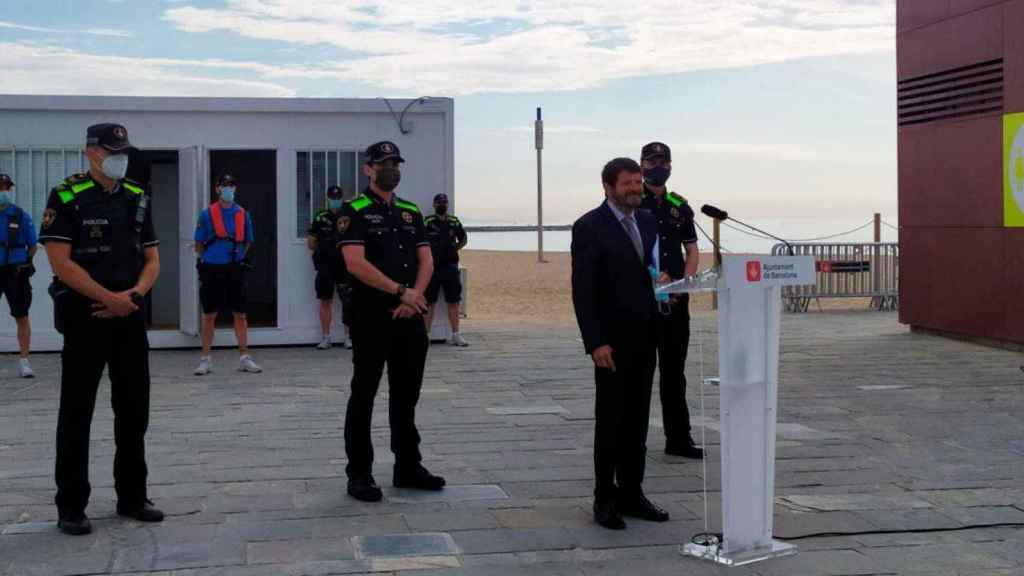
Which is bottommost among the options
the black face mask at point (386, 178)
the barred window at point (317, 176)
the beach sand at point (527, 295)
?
the beach sand at point (527, 295)

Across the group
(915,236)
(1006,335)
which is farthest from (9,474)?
(915,236)

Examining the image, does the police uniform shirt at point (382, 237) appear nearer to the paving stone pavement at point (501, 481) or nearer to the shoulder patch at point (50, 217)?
the paving stone pavement at point (501, 481)

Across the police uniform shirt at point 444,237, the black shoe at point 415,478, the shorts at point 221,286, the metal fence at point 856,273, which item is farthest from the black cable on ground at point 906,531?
the metal fence at point 856,273

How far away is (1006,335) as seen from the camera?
14.1m

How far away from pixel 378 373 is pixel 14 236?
663 cm

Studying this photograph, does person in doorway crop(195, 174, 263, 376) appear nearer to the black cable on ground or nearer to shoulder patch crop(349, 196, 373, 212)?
shoulder patch crop(349, 196, 373, 212)

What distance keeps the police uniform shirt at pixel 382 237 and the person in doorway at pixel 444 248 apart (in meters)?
7.45

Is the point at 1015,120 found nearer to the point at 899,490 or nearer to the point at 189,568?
the point at 899,490

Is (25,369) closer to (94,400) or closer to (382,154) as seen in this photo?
(94,400)

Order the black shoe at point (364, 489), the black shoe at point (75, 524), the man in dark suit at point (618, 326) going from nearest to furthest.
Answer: the black shoe at point (75, 524), the man in dark suit at point (618, 326), the black shoe at point (364, 489)

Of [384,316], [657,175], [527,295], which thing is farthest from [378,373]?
[527,295]

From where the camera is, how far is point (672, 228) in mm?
8125

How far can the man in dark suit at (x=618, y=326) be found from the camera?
6.37 meters

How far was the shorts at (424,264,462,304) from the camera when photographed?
1477cm
